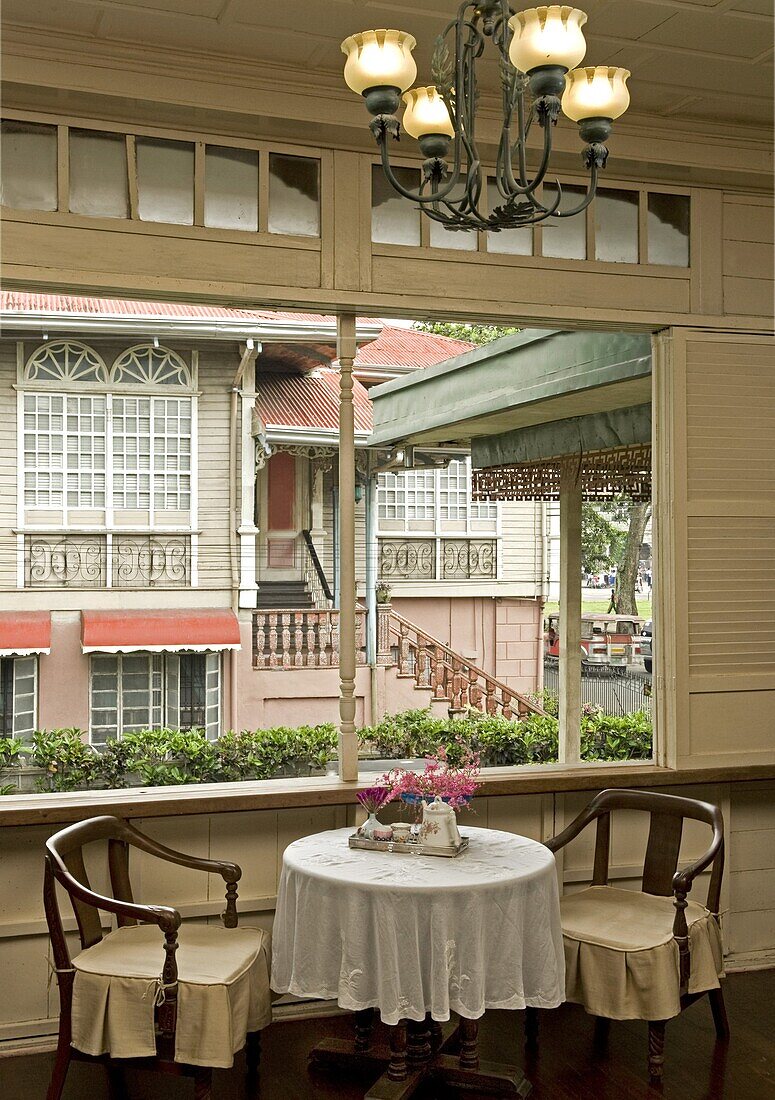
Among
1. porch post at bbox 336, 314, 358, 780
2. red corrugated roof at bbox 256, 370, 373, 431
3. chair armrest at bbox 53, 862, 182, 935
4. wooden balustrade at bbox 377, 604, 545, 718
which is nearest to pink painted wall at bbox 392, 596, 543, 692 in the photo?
wooden balustrade at bbox 377, 604, 545, 718

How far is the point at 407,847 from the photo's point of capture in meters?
3.12

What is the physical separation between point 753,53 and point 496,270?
42.9 inches

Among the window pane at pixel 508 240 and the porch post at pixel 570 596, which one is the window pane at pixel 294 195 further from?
the porch post at pixel 570 596

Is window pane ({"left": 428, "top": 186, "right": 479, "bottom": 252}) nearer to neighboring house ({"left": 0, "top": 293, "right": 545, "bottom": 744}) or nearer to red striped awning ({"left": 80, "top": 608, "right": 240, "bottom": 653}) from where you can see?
neighboring house ({"left": 0, "top": 293, "right": 545, "bottom": 744})

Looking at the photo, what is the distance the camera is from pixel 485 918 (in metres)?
2.81

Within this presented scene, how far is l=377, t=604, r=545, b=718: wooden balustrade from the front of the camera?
23.3 ft

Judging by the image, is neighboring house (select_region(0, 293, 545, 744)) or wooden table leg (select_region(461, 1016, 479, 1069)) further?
neighboring house (select_region(0, 293, 545, 744))

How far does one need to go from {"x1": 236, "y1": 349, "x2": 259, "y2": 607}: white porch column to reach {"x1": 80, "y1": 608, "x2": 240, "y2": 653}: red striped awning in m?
0.21

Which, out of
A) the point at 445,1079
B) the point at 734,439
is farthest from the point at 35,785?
the point at 734,439

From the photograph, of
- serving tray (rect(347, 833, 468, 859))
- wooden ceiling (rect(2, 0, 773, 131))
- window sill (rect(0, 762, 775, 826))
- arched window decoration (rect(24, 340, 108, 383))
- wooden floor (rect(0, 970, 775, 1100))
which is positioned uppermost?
wooden ceiling (rect(2, 0, 773, 131))

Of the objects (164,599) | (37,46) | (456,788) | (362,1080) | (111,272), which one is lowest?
(362,1080)

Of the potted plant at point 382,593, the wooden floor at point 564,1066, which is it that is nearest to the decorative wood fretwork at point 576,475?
the potted plant at point 382,593

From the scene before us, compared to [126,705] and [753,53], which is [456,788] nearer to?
[753,53]

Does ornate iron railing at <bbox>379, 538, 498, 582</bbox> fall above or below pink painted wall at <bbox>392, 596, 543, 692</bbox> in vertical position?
above
